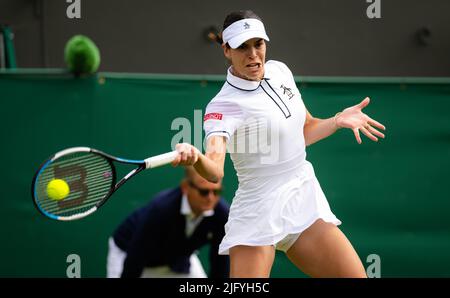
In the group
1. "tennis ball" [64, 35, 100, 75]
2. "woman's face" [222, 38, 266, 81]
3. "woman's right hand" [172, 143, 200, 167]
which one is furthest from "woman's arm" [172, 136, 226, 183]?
"tennis ball" [64, 35, 100, 75]

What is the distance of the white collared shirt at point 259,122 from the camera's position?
4.00m

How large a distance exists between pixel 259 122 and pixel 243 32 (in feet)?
1.28

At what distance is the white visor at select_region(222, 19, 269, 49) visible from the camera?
3.95m

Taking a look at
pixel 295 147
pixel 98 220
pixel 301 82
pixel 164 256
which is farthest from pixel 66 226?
pixel 295 147

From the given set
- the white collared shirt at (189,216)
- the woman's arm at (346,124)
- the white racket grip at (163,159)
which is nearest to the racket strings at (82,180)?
the white racket grip at (163,159)

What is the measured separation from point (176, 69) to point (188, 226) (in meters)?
1.96

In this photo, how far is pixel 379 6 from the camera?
6426 millimetres

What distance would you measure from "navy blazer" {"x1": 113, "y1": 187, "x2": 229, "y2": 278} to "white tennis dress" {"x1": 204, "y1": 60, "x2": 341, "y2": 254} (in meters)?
0.63

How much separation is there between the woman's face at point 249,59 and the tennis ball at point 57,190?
909 millimetres

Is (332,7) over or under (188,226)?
over

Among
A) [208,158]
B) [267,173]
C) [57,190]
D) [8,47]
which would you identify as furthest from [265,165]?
[8,47]

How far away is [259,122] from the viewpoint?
402cm

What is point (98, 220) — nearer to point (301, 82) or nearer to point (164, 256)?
point (164, 256)
